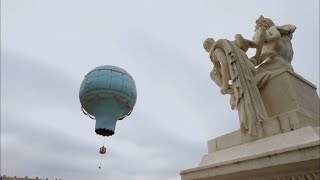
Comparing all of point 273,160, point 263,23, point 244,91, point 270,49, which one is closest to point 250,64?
point 244,91

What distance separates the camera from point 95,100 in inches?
715

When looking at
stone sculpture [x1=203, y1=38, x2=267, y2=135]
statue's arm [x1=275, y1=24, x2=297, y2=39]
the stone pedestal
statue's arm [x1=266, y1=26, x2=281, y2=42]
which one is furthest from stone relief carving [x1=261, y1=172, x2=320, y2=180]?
statue's arm [x1=275, y1=24, x2=297, y2=39]

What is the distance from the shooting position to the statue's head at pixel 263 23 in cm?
550

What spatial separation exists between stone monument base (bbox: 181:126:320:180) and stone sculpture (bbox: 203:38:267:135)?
1.33 feet

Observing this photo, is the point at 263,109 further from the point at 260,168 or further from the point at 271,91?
the point at 260,168

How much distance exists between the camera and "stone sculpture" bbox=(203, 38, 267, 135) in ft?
13.5

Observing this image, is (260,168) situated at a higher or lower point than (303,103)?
lower

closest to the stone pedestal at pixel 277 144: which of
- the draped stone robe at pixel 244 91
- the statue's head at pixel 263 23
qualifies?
the draped stone robe at pixel 244 91

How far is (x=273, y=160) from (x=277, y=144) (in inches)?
17.1

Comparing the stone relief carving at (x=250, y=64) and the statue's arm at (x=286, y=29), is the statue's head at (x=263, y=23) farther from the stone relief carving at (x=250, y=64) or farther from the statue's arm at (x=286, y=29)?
the statue's arm at (x=286, y=29)

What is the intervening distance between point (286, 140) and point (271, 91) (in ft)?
4.05

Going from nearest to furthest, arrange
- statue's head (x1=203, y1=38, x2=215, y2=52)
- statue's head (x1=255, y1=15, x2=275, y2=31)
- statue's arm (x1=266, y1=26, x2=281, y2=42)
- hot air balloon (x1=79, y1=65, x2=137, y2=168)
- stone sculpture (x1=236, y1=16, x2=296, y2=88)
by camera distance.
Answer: stone sculpture (x1=236, y1=16, x2=296, y2=88) → statue's arm (x1=266, y1=26, x2=281, y2=42) → statue's head (x1=203, y1=38, x2=215, y2=52) → statue's head (x1=255, y1=15, x2=275, y2=31) → hot air balloon (x1=79, y1=65, x2=137, y2=168)

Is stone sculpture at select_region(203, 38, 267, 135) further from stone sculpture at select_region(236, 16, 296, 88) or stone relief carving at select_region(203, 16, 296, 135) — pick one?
stone sculpture at select_region(236, 16, 296, 88)

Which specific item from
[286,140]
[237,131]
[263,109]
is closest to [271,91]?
[263,109]
